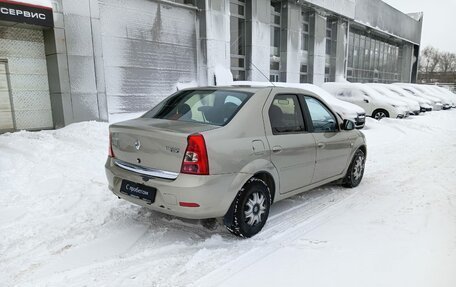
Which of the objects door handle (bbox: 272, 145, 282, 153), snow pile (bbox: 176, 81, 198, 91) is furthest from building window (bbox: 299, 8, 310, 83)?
door handle (bbox: 272, 145, 282, 153)

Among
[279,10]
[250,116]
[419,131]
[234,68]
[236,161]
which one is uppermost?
[279,10]

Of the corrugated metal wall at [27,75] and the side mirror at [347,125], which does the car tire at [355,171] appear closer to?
the side mirror at [347,125]

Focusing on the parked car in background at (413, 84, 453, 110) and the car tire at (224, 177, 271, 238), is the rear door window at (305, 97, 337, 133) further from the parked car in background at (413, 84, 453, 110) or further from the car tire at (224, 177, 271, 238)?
the parked car in background at (413, 84, 453, 110)

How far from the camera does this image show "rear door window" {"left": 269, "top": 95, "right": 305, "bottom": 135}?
4082 mm

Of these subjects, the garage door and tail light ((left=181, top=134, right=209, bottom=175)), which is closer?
tail light ((left=181, top=134, right=209, bottom=175))

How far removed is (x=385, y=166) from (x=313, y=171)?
3.35 metres

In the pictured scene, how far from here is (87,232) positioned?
3801 millimetres

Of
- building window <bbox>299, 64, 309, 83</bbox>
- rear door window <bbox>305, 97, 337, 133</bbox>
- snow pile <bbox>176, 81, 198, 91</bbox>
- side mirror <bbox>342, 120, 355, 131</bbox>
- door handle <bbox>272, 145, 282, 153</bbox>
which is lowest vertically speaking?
door handle <bbox>272, 145, 282, 153</bbox>

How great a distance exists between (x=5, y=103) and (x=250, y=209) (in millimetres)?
7725

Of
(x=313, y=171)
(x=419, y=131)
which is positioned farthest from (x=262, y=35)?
(x=313, y=171)

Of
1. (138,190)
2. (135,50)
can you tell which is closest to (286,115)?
(138,190)

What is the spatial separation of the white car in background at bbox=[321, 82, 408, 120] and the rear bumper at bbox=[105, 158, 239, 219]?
45.4 feet

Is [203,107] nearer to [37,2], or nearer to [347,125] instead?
[347,125]

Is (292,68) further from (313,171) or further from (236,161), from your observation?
(236,161)
